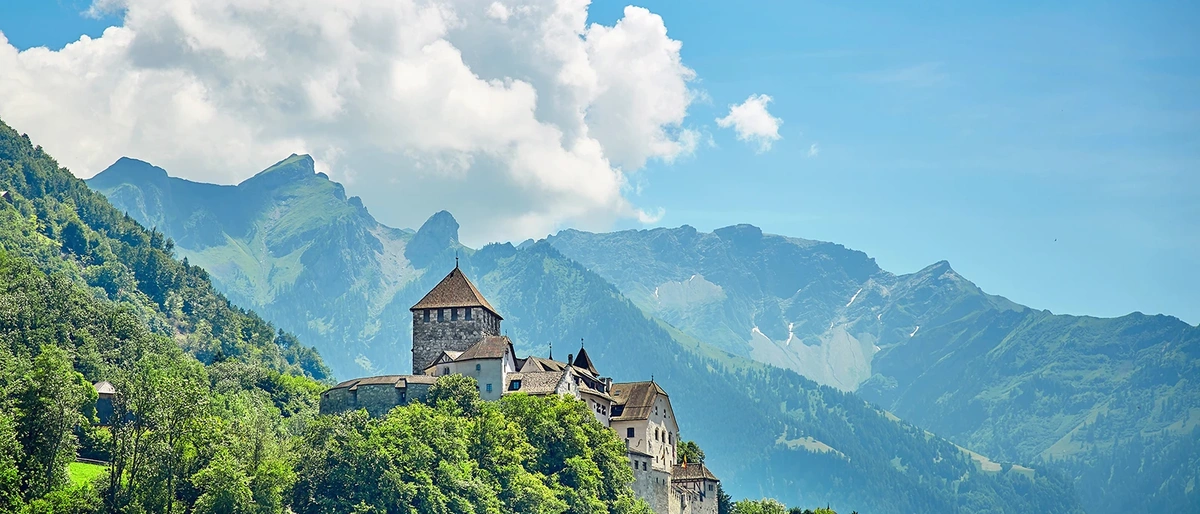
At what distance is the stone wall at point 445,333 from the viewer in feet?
445

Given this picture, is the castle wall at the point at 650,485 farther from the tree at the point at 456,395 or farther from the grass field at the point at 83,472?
the grass field at the point at 83,472

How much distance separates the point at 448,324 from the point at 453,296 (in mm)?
3039

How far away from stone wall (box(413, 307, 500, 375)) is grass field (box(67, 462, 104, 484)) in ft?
117

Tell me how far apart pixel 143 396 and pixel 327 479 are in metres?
17.8

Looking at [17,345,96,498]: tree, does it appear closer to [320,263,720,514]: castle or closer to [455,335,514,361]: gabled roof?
[320,263,720,514]: castle

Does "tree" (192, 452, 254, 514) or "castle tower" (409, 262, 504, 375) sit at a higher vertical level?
"castle tower" (409, 262, 504, 375)

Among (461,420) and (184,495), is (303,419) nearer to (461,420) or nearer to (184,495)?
(461,420)

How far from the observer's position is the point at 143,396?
3696 inches

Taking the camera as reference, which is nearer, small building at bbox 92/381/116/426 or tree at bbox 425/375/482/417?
tree at bbox 425/375/482/417

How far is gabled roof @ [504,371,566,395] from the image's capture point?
128 metres

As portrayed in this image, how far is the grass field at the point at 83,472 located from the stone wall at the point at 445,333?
35726mm

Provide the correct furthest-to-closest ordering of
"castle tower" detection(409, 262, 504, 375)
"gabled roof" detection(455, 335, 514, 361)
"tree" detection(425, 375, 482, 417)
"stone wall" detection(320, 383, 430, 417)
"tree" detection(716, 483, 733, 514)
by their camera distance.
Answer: "tree" detection(716, 483, 733, 514)
"castle tower" detection(409, 262, 504, 375)
"gabled roof" detection(455, 335, 514, 361)
"stone wall" detection(320, 383, 430, 417)
"tree" detection(425, 375, 482, 417)

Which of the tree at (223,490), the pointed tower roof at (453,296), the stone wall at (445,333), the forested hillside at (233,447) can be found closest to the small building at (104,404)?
the forested hillside at (233,447)

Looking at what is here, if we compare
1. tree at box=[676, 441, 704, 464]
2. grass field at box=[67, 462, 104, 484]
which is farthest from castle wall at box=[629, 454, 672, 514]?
grass field at box=[67, 462, 104, 484]
